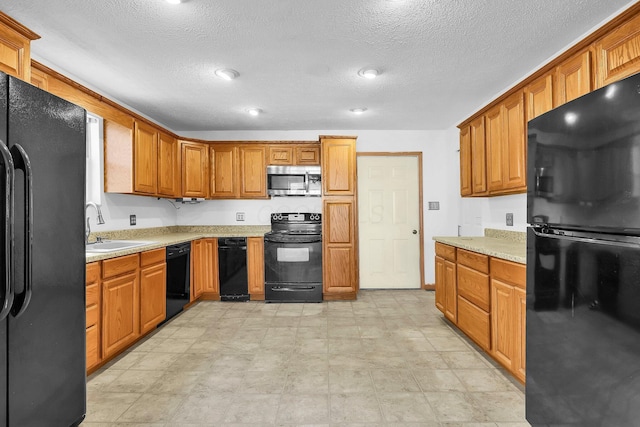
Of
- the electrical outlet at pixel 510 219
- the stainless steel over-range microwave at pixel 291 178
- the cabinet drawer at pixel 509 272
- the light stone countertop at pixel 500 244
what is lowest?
the cabinet drawer at pixel 509 272

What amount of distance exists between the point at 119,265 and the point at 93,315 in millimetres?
382

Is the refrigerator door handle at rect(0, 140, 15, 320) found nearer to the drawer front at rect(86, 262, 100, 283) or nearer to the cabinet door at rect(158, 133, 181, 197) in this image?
the drawer front at rect(86, 262, 100, 283)

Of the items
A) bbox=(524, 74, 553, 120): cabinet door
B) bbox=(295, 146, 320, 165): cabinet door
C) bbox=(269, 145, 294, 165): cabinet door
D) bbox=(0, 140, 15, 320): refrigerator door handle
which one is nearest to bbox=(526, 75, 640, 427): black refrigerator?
bbox=(524, 74, 553, 120): cabinet door

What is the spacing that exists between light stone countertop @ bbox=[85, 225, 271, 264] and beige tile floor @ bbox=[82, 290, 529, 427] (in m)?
0.84

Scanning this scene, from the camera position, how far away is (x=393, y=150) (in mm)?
4645

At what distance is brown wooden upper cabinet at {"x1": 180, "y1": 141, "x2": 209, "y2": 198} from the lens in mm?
4141

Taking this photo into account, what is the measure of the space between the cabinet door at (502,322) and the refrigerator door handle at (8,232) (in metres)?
2.52

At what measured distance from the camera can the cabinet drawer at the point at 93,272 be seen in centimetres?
209

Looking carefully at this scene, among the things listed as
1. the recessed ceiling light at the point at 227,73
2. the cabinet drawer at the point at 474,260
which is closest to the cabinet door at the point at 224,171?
the recessed ceiling light at the point at 227,73

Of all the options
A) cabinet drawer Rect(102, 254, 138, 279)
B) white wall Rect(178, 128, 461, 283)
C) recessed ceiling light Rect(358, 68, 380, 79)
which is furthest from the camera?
white wall Rect(178, 128, 461, 283)

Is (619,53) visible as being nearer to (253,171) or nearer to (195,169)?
(253,171)

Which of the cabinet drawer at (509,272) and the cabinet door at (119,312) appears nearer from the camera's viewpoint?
the cabinet drawer at (509,272)

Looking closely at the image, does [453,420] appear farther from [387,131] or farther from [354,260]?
[387,131]

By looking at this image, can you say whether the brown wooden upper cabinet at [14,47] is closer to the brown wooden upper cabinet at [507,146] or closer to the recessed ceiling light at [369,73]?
the recessed ceiling light at [369,73]
